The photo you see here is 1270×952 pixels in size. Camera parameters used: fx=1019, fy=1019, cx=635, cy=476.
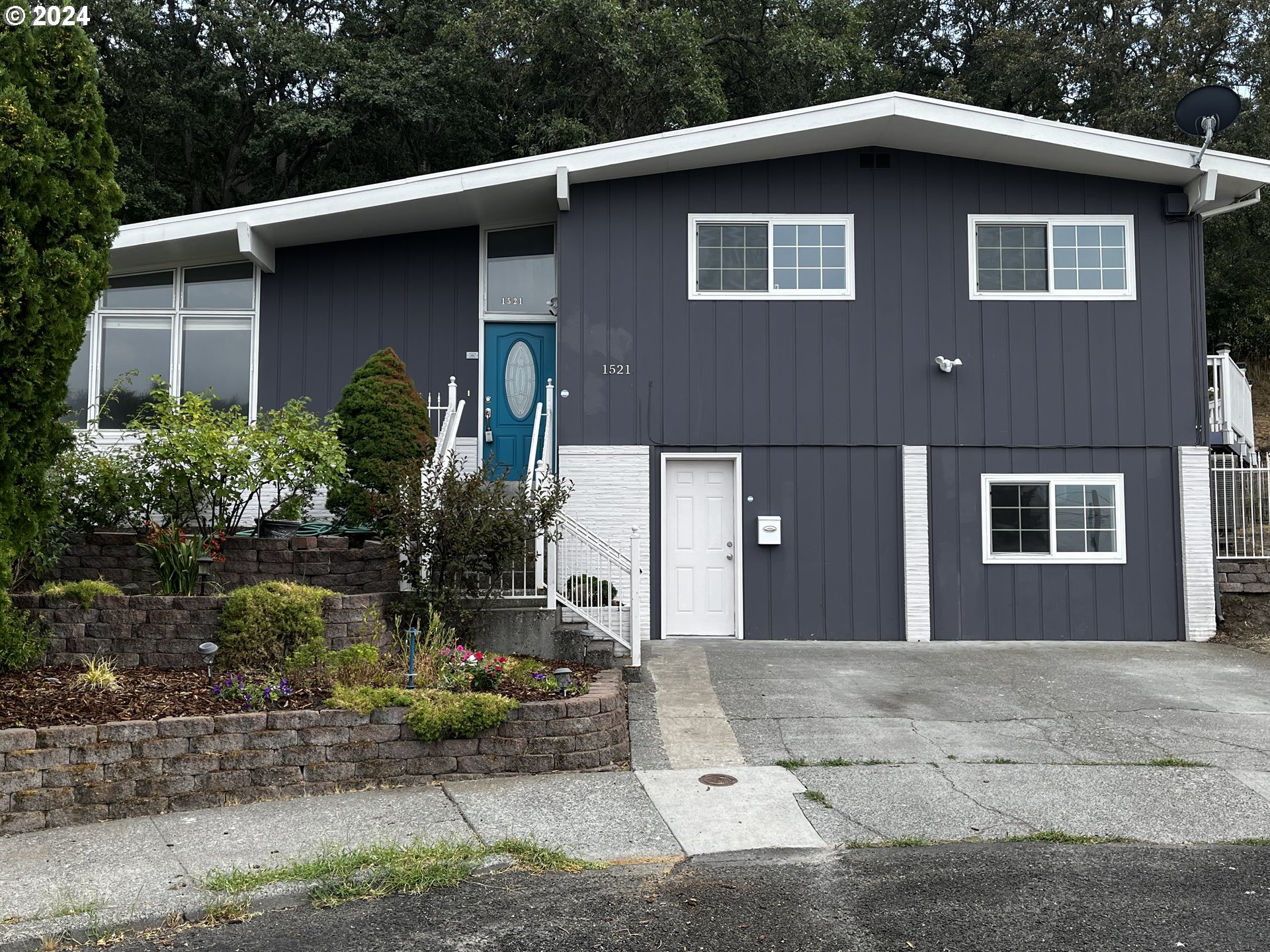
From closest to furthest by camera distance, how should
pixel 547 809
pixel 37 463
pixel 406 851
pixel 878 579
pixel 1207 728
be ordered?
pixel 406 851 < pixel 547 809 < pixel 37 463 < pixel 1207 728 < pixel 878 579

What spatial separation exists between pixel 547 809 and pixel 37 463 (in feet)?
12.3

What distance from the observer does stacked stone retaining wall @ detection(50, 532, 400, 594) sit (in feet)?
26.5

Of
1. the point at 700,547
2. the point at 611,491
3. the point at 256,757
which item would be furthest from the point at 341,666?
the point at 700,547

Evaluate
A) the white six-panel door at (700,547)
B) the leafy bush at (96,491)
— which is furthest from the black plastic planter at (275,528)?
the white six-panel door at (700,547)

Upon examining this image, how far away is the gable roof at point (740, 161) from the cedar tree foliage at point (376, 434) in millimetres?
1981

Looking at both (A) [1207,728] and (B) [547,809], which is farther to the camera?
(A) [1207,728]

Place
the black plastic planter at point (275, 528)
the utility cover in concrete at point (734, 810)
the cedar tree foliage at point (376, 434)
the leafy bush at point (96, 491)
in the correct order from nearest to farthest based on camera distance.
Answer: the utility cover in concrete at point (734, 810) < the leafy bush at point (96, 491) < the black plastic planter at point (275, 528) < the cedar tree foliage at point (376, 434)

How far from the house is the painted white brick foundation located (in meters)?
0.03

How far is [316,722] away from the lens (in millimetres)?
5762

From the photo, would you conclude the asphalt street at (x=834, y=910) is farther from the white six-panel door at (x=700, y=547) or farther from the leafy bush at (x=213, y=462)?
the white six-panel door at (x=700, y=547)

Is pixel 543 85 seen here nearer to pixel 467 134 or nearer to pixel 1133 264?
pixel 467 134

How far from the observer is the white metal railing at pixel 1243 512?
11.6 meters

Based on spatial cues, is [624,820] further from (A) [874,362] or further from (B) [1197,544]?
(B) [1197,544]

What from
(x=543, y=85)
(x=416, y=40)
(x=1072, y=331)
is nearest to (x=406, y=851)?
(x=1072, y=331)
